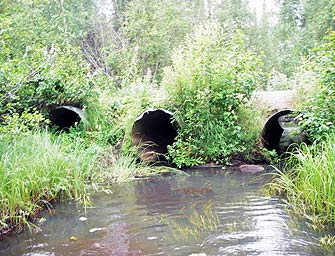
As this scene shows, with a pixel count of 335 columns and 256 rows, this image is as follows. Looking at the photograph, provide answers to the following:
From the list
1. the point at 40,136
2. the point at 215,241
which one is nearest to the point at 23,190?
the point at 40,136

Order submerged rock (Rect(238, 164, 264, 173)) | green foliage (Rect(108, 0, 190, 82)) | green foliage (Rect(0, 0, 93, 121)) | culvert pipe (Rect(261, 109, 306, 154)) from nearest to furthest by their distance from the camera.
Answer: green foliage (Rect(0, 0, 93, 121)), submerged rock (Rect(238, 164, 264, 173)), culvert pipe (Rect(261, 109, 306, 154)), green foliage (Rect(108, 0, 190, 82))

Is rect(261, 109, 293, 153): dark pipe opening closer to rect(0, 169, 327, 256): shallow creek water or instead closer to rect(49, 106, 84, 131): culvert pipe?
rect(0, 169, 327, 256): shallow creek water

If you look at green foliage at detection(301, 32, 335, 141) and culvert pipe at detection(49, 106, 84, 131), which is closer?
green foliage at detection(301, 32, 335, 141)

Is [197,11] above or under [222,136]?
above

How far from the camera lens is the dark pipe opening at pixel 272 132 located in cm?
696

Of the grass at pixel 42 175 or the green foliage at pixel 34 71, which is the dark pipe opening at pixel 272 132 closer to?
the grass at pixel 42 175

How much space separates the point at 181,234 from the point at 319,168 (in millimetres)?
1552

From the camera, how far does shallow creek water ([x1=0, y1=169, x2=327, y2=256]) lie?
3.08 meters

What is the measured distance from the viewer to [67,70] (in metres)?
7.69

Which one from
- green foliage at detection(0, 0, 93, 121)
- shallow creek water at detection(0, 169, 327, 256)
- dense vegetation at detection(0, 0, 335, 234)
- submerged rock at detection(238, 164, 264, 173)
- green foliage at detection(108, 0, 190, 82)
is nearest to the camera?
shallow creek water at detection(0, 169, 327, 256)

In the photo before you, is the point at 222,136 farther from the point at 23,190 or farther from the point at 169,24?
the point at 169,24

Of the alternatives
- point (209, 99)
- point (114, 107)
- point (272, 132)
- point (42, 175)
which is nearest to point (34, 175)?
point (42, 175)

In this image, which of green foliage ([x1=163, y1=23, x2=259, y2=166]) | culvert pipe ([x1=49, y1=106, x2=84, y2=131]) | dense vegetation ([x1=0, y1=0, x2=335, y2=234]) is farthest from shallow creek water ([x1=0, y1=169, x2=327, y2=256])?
culvert pipe ([x1=49, y1=106, x2=84, y2=131])

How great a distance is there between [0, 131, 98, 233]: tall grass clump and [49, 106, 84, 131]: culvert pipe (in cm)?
186
